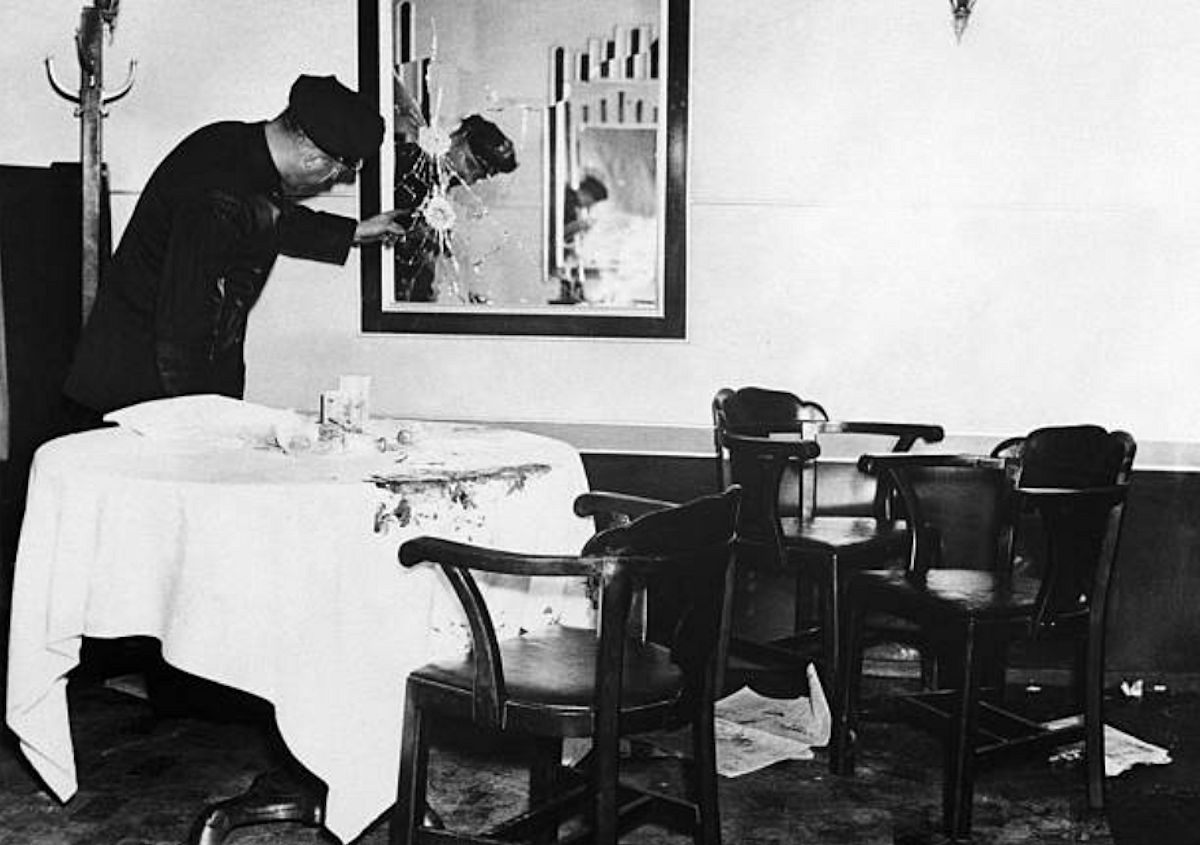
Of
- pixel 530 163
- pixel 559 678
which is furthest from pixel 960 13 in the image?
pixel 559 678

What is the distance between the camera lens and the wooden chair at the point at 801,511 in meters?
4.79

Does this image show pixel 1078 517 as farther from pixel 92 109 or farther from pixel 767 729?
pixel 92 109

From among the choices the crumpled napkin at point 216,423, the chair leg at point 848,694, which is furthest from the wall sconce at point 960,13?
the crumpled napkin at point 216,423

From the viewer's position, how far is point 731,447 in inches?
195

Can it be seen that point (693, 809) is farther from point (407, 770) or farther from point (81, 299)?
point (81, 299)

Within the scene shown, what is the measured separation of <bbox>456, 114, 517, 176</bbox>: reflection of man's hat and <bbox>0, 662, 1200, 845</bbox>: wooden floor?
214 cm

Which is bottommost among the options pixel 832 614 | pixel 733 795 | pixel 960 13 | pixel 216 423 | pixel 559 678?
pixel 733 795

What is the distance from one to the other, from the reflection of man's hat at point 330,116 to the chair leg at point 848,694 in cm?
202

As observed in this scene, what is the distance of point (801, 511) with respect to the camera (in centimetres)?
529

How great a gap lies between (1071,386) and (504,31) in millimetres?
2387

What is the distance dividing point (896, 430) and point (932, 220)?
0.80 metres

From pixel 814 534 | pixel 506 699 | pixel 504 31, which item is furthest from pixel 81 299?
pixel 506 699

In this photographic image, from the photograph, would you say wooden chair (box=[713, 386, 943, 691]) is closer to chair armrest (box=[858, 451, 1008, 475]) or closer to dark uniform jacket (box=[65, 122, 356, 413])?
chair armrest (box=[858, 451, 1008, 475])

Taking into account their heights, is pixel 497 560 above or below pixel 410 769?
above
